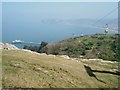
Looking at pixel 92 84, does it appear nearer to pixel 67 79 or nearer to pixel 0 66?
pixel 67 79

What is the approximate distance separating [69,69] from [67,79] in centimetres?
339

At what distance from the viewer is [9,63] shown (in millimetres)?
28562

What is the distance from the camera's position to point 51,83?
1001 inches

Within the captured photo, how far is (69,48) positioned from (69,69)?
137m

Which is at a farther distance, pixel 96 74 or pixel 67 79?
pixel 96 74

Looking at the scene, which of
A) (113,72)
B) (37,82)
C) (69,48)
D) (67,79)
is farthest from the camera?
(69,48)

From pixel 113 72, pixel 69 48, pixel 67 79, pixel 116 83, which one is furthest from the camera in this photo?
pixel 69 48

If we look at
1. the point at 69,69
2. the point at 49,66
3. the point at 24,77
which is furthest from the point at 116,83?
the point at 24,77

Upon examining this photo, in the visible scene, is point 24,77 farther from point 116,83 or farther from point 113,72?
point 113,72

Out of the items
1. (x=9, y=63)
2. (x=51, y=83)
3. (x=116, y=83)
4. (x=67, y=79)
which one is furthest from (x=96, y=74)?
(x=9, y=63)

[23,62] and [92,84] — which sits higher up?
[23,62]

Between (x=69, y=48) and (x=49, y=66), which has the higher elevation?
(x=49, y=66)

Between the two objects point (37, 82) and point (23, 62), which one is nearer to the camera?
point (37, 82)

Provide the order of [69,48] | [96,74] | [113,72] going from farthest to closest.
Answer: [69,48], [113,72], [96,74]
